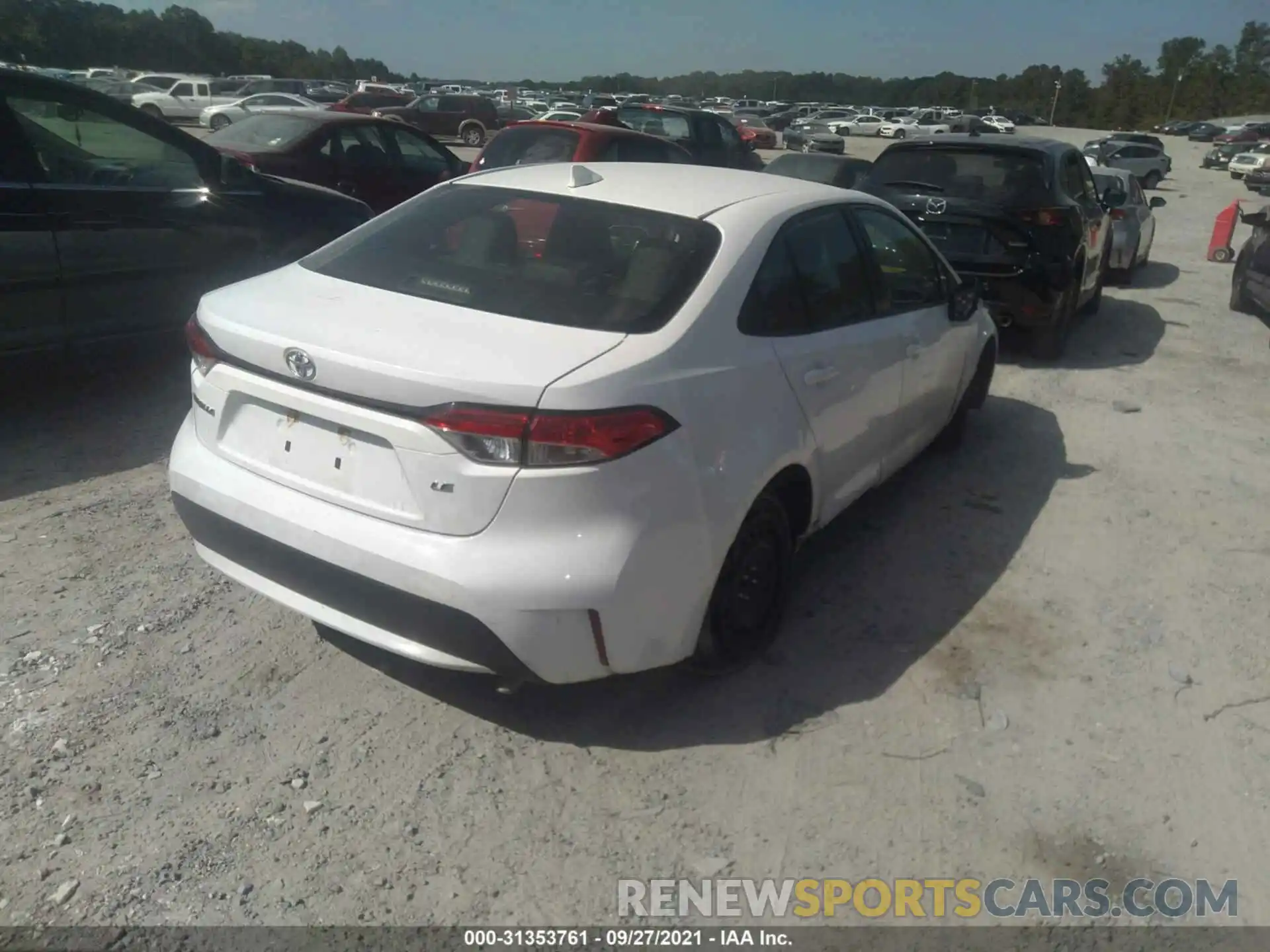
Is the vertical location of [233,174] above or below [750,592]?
above

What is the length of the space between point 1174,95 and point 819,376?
10279cm

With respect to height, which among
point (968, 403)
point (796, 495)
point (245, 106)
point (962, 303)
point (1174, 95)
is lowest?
point (968, 403)

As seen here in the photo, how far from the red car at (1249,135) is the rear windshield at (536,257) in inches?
2101

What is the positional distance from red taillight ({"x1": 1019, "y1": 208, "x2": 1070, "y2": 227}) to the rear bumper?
5.57 metres

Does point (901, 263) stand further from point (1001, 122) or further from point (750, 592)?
point (1001, 122)

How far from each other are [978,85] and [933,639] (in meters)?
117

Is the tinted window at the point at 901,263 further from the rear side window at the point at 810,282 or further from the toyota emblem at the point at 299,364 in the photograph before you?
the toyota emblem at the point at 299,364

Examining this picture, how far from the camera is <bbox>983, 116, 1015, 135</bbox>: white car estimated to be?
2116 inches

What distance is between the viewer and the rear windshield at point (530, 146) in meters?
10.4

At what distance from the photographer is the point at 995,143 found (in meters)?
7.66

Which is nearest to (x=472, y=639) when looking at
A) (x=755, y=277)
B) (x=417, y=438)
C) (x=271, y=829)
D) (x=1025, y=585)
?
(x=417, y=438)

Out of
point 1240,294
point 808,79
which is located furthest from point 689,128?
point 808,79

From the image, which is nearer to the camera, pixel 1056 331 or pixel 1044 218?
pixel 1044 218

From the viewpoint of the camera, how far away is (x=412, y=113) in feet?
109
